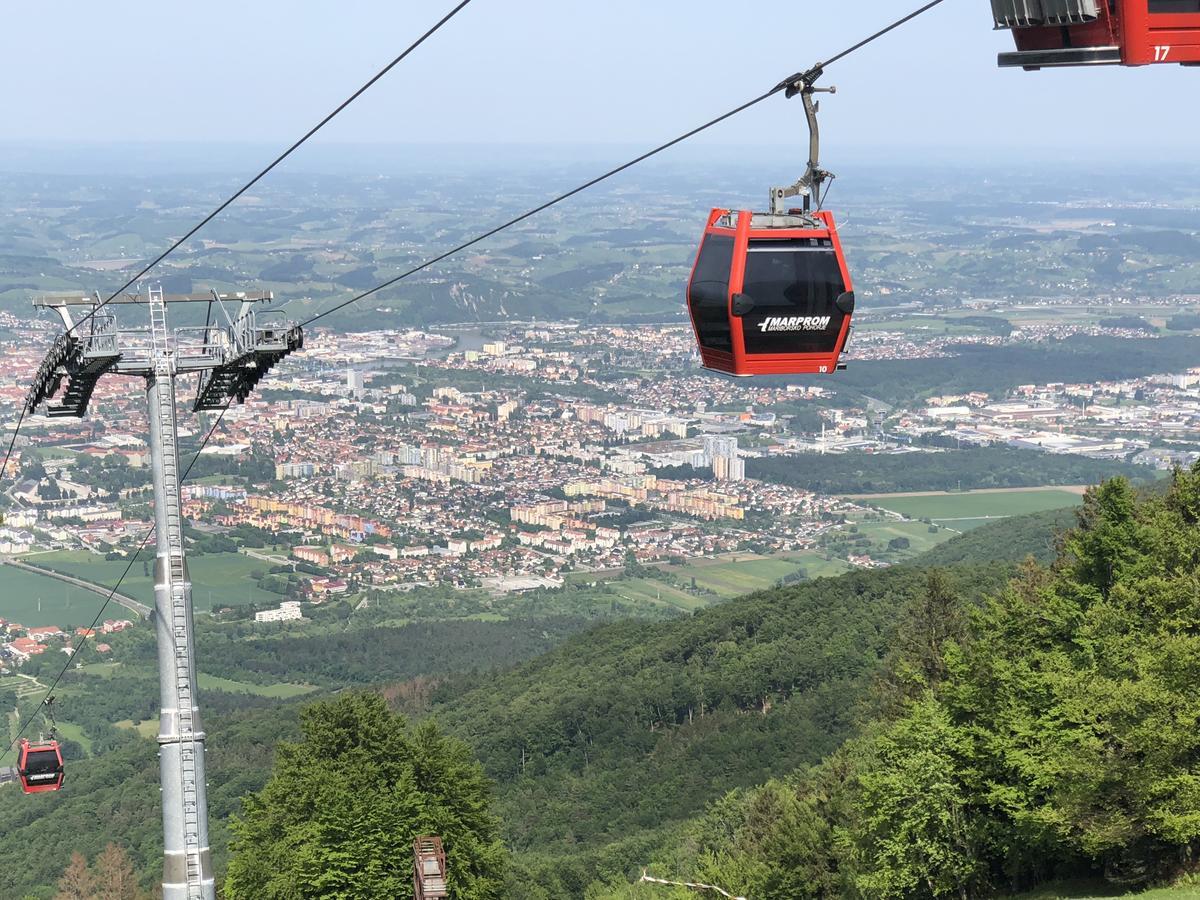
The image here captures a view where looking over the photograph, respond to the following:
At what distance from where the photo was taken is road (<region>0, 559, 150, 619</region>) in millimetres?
96938

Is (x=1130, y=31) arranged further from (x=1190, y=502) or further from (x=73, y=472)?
(x=73, y=472)

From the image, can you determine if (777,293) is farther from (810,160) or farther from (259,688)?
(259,688)

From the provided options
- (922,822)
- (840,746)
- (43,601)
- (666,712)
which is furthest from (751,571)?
A: (922,822)

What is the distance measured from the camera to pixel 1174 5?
5.50m

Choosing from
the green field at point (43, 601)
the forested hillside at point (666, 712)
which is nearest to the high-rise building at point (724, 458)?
the green field at point (43, 601)

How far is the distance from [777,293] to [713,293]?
389 mm

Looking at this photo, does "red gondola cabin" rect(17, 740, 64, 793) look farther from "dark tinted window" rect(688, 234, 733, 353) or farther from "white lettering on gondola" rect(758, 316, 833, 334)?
"white lettering on gondola" rect(758, 316, 833, 334)

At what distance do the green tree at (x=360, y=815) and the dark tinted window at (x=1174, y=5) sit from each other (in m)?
18.7

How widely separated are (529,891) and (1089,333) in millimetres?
176720

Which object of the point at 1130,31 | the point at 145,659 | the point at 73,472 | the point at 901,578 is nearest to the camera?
the point at 1130,31

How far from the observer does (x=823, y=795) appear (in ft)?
82.6

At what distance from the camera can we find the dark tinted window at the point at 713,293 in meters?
10.1

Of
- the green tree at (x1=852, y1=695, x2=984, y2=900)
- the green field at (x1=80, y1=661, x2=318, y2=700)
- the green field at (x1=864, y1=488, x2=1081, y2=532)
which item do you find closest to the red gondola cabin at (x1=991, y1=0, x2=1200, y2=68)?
the green tree at (x1=852, y1=695, x2=984, y2=900)

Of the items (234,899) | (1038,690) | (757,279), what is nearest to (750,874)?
A: (1038,690)
